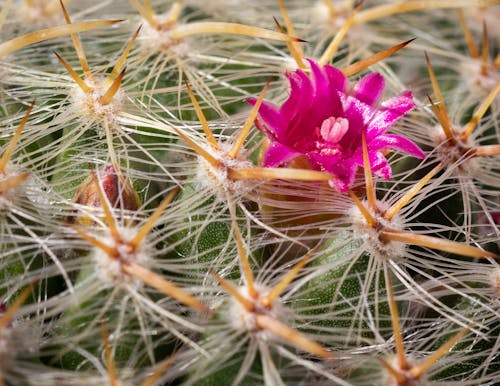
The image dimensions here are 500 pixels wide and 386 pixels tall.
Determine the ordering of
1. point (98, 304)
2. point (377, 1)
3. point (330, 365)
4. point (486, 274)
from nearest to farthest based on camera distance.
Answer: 1. point (98, 304)
2. point (330, 365)
3. point (486, 274)
4. point (377, 1)

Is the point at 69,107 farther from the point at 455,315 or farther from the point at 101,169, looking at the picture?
the point at 455,315

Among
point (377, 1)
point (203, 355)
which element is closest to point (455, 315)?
point (203, 355)

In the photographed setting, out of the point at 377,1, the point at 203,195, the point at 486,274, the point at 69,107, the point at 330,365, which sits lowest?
the point at 330,365

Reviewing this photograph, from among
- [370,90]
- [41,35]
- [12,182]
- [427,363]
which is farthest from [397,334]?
[41,35]

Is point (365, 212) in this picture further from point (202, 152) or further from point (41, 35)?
point (41, 35)

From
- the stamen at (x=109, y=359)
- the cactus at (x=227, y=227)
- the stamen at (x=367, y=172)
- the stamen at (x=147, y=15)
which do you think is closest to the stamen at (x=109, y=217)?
the cactus at (x=227, y=227)
